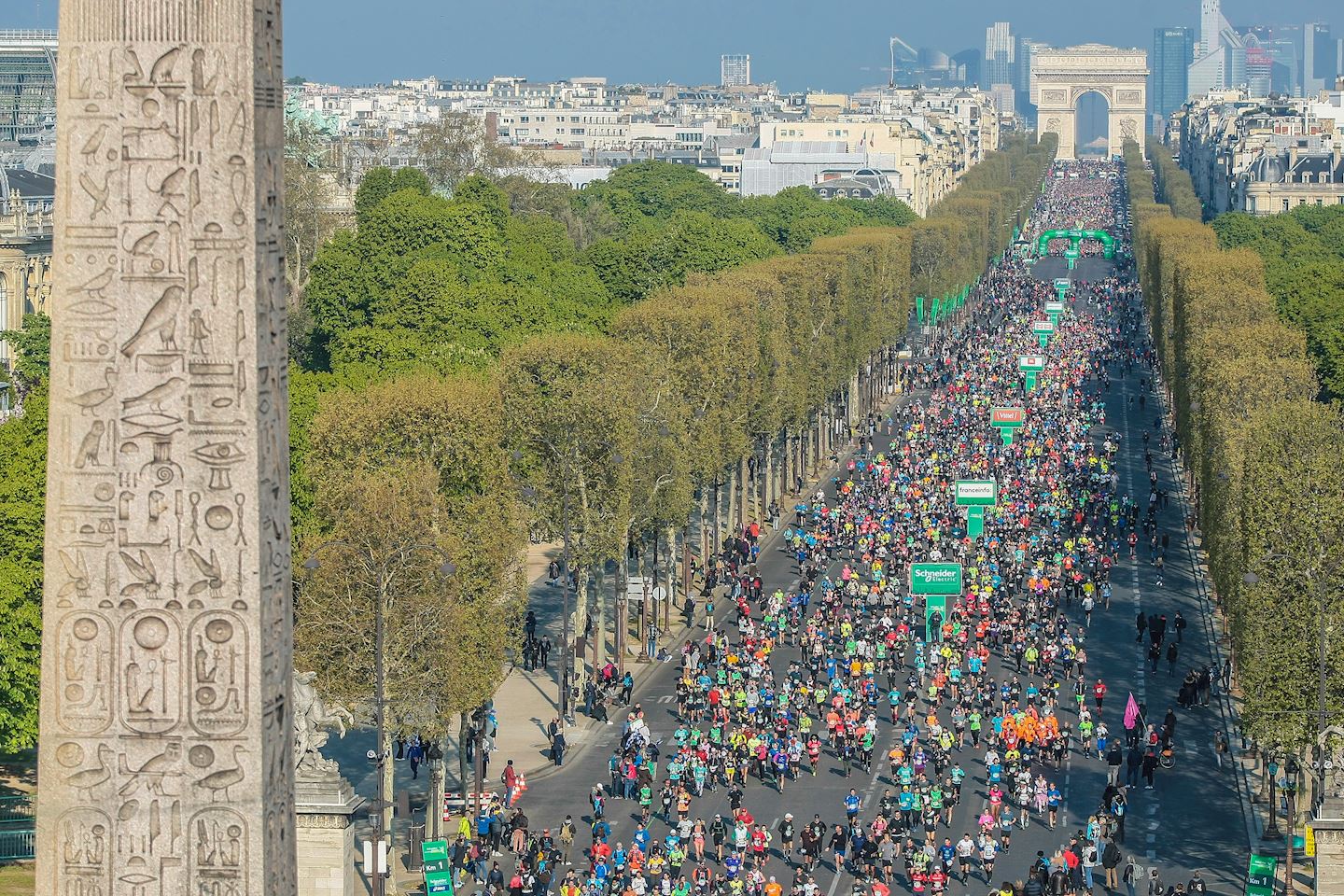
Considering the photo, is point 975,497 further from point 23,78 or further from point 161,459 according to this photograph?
point 23,78

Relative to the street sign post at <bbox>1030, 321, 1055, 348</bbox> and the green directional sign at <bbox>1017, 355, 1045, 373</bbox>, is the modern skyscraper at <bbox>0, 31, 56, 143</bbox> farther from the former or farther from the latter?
the green directional sign at <bbox>1017, 355, 1045, 373</bbox>

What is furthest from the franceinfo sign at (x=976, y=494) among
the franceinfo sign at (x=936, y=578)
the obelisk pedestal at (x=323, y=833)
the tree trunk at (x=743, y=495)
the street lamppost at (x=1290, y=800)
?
the obelisk pedestal at (x=323, y=833)

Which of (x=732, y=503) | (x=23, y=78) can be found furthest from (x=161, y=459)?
(x=23, y=78)

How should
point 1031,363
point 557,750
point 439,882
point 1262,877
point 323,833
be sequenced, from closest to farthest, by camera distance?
point 323,833, point 1262,877, point 439,882, point 557,750, point 1031,363

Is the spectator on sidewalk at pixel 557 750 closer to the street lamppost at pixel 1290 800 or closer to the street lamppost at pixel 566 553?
the street lamppost at pixel 566 553

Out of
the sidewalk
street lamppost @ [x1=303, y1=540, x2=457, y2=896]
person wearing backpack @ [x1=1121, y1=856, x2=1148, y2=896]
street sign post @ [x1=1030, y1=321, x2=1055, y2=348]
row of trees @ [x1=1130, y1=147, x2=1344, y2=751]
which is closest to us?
street lamppost @ [x1=303, y1=540, x2=457, y2=896]

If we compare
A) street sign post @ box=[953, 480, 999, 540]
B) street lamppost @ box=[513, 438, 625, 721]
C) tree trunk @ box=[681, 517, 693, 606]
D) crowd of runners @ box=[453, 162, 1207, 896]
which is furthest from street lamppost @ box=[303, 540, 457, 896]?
street sign post @ box=[953, 480, 999, 540]
